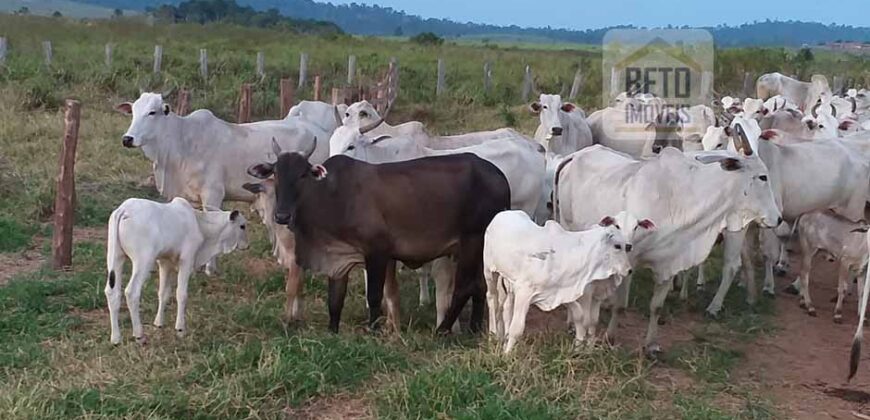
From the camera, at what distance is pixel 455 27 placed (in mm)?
124250

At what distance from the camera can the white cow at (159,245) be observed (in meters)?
5.53

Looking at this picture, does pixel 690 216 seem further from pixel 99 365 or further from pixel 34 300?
pixel 34 300

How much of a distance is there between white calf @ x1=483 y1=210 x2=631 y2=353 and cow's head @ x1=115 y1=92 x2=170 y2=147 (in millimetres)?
3107

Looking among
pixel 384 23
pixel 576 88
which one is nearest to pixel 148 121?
pixel 576 88

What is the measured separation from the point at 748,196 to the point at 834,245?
157 cm

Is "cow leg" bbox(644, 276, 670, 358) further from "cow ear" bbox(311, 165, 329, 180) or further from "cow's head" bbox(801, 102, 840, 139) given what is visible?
"cow's head" bbox(801, 102, 840, 139)

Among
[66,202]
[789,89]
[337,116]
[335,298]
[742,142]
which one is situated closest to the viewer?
[335,298]

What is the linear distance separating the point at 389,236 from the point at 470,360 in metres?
1.07

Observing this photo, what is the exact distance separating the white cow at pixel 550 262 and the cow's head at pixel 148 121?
3.10m

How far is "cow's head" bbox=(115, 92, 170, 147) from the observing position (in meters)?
7.33

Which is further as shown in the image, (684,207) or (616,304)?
(684,207)

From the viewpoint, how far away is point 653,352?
19.8 feet

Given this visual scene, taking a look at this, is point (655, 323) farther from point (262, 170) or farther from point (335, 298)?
point (262, 170)

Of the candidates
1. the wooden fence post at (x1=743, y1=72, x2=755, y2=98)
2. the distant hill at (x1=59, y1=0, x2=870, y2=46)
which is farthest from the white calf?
the distant hill at (x1=59, y1=0, x2=870, y2=46)
